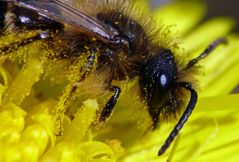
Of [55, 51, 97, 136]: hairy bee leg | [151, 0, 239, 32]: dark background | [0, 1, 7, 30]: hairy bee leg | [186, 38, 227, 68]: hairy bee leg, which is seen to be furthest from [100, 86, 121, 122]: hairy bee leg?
[151, 0, 239, 32]: dark background

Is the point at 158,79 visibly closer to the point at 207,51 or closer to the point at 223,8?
the point at 207,51

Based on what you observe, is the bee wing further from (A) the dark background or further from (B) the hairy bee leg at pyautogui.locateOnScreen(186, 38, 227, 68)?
→ (A) the dark background

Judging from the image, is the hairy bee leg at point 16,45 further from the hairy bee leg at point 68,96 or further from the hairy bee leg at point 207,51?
the hairy bee leg at point 207,51

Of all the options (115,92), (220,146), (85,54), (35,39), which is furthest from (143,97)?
(220,146)

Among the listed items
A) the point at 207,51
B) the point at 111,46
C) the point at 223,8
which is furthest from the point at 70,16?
the point at 223,8

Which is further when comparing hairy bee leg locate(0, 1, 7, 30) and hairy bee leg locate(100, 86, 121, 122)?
hairy bee leg locate(100, 86, 121, 122)

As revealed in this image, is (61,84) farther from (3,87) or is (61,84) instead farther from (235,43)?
(235,43)

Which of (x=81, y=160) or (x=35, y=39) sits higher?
(x=35, y=39)

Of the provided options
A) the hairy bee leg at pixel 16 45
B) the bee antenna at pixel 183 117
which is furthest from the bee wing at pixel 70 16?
the bee antenna at pixel 183 117
